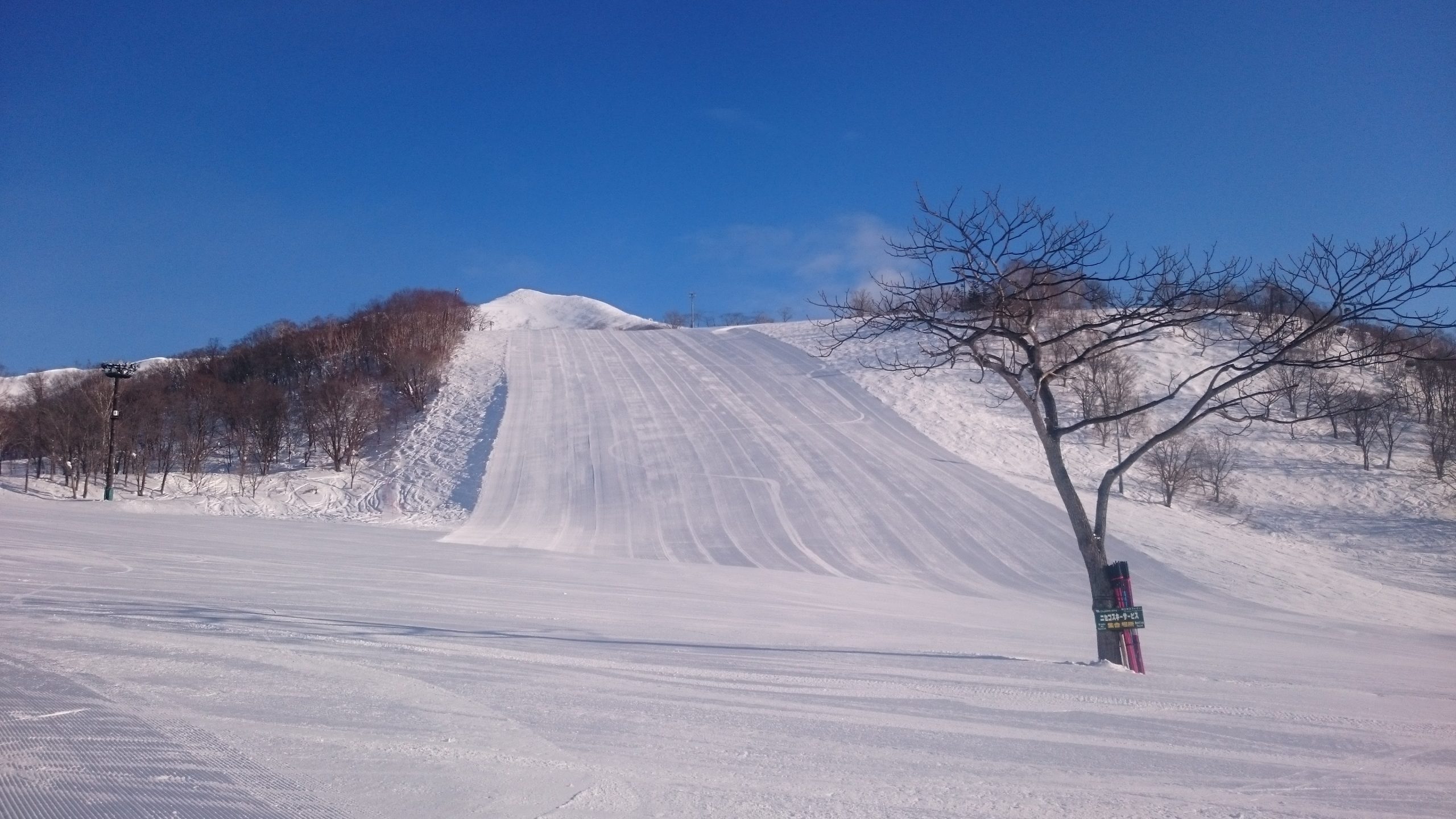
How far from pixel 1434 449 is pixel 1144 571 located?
18.7m

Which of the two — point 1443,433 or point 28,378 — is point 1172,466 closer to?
point 1443,433

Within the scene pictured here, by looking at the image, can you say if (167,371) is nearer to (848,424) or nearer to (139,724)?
(848,424)

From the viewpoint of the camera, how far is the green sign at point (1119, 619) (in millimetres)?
7730

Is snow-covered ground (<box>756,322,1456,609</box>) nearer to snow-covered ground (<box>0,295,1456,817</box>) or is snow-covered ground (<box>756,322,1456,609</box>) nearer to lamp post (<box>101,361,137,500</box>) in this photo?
snow-covered ground (<box>0,295,1456,817</box>)

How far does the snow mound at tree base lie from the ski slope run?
309 feet

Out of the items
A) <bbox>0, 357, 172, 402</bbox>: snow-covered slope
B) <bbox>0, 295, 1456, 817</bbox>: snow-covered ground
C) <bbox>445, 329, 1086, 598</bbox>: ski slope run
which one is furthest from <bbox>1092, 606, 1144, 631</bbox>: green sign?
<bbox>0, 357, 172, 402</bbox>: snow-covered slope

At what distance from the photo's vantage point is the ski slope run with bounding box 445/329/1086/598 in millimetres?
18656

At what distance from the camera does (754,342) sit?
45.2m

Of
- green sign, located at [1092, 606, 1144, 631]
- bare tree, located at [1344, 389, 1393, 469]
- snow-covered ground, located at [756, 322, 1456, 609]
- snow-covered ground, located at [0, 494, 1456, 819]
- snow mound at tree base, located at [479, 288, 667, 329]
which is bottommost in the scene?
snow-covered ground, located at [0, 494, 1456, 819]

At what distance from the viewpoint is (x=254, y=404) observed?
36594 mm

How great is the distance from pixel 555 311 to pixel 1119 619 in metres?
146

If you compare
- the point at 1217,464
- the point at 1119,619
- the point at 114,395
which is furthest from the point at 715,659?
the point at 114,395

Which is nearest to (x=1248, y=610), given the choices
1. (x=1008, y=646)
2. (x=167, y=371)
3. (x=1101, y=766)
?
(x=1008, y=646)

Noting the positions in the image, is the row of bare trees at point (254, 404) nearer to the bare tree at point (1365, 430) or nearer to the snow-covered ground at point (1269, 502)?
the snow-covered ground at point (1269, 502)
